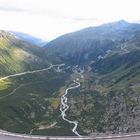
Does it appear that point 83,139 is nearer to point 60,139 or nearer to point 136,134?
point 60,139

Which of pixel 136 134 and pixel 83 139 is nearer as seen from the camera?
pixel 83 139

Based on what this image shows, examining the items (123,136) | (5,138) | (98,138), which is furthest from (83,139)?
(5,138)

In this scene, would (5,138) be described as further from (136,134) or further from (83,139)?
(136,134)

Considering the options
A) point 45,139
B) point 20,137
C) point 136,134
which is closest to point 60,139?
point 45,139

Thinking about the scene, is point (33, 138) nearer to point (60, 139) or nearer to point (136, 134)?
point (60, 139)

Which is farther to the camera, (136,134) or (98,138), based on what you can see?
(136,134)

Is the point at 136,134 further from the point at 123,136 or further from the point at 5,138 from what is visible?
the point at 5,138
